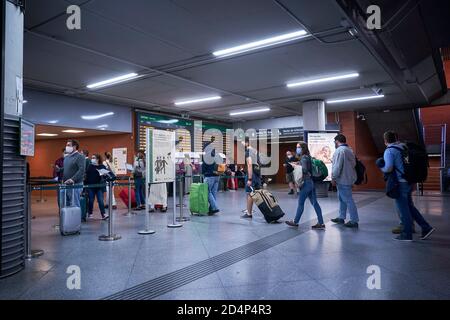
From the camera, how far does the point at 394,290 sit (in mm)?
2871

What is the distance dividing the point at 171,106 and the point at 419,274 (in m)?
9.97

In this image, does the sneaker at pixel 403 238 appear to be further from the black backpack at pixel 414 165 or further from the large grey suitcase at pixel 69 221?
the large grey suitcase at pixel 69 221

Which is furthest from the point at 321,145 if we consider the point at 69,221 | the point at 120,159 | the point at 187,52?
the point at 69,221

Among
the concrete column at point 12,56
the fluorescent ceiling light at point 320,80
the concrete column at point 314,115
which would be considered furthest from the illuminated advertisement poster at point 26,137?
the concrete column at point 314,115

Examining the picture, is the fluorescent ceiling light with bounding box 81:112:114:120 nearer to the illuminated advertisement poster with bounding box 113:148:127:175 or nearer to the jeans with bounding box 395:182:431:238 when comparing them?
the illuminated advertisement poster with bounding box 113:148:127:175

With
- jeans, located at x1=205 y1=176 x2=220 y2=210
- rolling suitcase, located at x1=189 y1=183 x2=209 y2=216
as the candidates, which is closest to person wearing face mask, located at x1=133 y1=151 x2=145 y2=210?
rolling suitcase, located at x1=189 y1=183 x2=209 y2=216

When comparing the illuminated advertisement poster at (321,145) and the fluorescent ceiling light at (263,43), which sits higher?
the fluorescent ceiling light at (263,43)

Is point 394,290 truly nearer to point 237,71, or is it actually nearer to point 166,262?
point 166,262

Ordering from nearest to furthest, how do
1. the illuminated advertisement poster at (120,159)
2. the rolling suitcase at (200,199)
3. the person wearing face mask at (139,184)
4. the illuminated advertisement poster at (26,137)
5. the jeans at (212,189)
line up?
the illuminated advertisement poster at (26,137) → the rolling suitcase at (200,199) → the jeans at (212,189) → the person wearing face mask at (139,184) → the illuminated advertisement poster at (120,159)

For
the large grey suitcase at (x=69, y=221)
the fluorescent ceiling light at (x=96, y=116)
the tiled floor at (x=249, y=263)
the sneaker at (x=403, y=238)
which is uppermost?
the fluorescent ceiling light at (x=96, y=116)

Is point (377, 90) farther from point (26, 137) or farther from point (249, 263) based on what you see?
point (26, 137)

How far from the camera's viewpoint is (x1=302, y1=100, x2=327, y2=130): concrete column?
36.8 ft

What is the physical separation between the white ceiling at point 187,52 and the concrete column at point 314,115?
0.45 metres

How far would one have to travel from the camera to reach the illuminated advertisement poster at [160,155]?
5.57m
